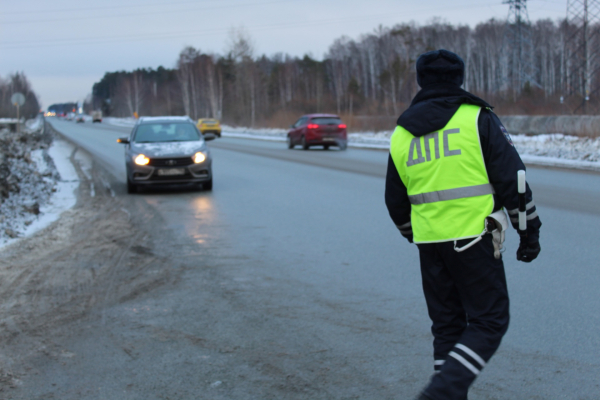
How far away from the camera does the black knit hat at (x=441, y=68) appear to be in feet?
9.50

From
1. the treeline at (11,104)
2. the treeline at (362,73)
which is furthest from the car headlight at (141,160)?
the treeline at (11,104)

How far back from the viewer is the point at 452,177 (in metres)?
2.83

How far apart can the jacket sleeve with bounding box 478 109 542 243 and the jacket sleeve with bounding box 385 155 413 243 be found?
17.9 inches

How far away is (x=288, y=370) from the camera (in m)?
3.84

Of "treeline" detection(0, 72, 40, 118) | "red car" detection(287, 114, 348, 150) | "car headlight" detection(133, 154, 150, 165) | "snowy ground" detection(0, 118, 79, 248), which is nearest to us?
"snowy ground" detection(0, 118, 79, 248)

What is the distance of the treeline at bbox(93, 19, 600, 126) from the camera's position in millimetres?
69438

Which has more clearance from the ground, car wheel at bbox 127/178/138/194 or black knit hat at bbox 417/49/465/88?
black knit hat at bbox 417/49/465/88

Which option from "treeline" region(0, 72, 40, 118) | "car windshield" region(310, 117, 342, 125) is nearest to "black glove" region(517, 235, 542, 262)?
"car windshield" region(310, 117, 342, 125)

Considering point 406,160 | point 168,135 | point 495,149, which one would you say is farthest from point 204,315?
point 168,135

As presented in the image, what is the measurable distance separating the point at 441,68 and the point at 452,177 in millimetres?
503

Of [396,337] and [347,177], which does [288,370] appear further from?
[347,177]

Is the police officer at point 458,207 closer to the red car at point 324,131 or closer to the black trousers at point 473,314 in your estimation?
the black trousers at point 473,314

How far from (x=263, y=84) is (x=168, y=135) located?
7142cm

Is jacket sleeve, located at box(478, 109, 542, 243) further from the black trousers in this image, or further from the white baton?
the black trousers
